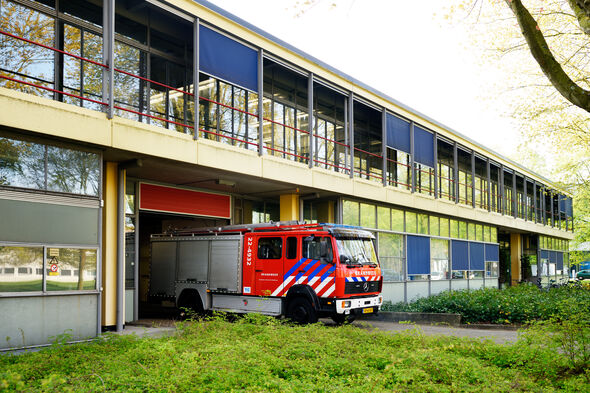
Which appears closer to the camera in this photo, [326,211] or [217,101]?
[217,101]

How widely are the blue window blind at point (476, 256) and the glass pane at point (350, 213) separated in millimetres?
11128

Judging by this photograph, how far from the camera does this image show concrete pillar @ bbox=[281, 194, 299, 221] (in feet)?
59.9

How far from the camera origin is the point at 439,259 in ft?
81.0

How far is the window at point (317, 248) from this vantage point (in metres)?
13.0

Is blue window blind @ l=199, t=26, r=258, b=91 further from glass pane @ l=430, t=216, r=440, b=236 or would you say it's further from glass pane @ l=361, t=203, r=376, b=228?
glass pane @ l=430, t=216, r=440, b=236

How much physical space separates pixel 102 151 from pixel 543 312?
12.4 meters

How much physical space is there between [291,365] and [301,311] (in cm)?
577

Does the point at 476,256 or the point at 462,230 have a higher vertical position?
the point at 462,230

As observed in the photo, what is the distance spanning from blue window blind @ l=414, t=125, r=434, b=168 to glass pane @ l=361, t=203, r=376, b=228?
12.1ft

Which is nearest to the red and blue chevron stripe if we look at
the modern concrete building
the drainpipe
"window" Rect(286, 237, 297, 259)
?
"window" Rect(286, 237, 297, 259)

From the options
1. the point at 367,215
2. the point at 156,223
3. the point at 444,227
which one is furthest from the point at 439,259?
the point at 156,223

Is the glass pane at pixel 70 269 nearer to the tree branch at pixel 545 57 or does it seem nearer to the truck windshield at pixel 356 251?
the truck windshield at pixel 356 251

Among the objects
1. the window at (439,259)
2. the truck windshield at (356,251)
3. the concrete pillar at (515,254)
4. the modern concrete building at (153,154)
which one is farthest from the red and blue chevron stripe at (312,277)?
the concrete pillar at (515,254)

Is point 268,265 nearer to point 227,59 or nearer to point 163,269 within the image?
point 163,269
